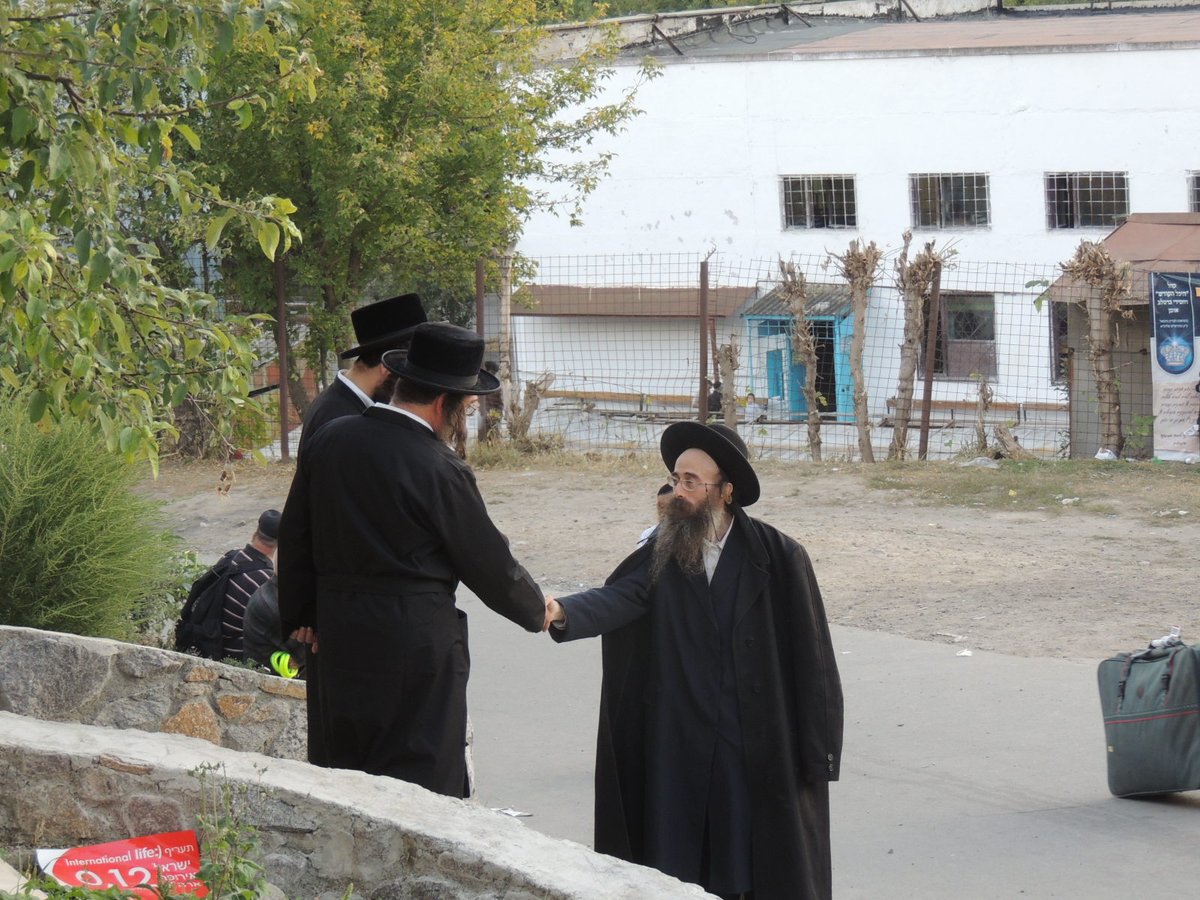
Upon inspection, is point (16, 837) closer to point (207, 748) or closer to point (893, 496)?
point (207, 748)

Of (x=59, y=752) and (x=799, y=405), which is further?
(x=799, y=405)

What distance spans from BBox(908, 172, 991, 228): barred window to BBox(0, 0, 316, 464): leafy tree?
902 inches

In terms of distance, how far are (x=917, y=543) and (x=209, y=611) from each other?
19.1 ft

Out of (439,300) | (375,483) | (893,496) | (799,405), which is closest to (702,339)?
(893,496)

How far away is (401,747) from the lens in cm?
407

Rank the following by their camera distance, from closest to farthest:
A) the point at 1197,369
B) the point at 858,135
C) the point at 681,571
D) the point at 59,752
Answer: the point at 59,752 → the point at 681,571 → the point at 1197,369 → the point at 858,135

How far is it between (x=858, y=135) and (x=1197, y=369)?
14957 mm

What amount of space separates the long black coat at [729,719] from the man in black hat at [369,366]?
112 cm

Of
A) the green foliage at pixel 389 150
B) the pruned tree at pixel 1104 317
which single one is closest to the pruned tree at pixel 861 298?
the pruned tree at pixel 1104 317

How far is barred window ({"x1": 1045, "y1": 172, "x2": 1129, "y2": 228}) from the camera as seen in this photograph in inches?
1029

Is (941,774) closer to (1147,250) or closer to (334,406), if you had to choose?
(334,406)

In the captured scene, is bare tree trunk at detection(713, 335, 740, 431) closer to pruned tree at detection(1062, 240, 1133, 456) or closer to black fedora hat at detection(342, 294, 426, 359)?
pruned tree at detection(1062, 240, 1133, 456)

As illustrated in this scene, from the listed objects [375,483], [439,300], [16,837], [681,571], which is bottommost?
[16,837]

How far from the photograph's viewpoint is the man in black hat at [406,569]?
4.01 metres
